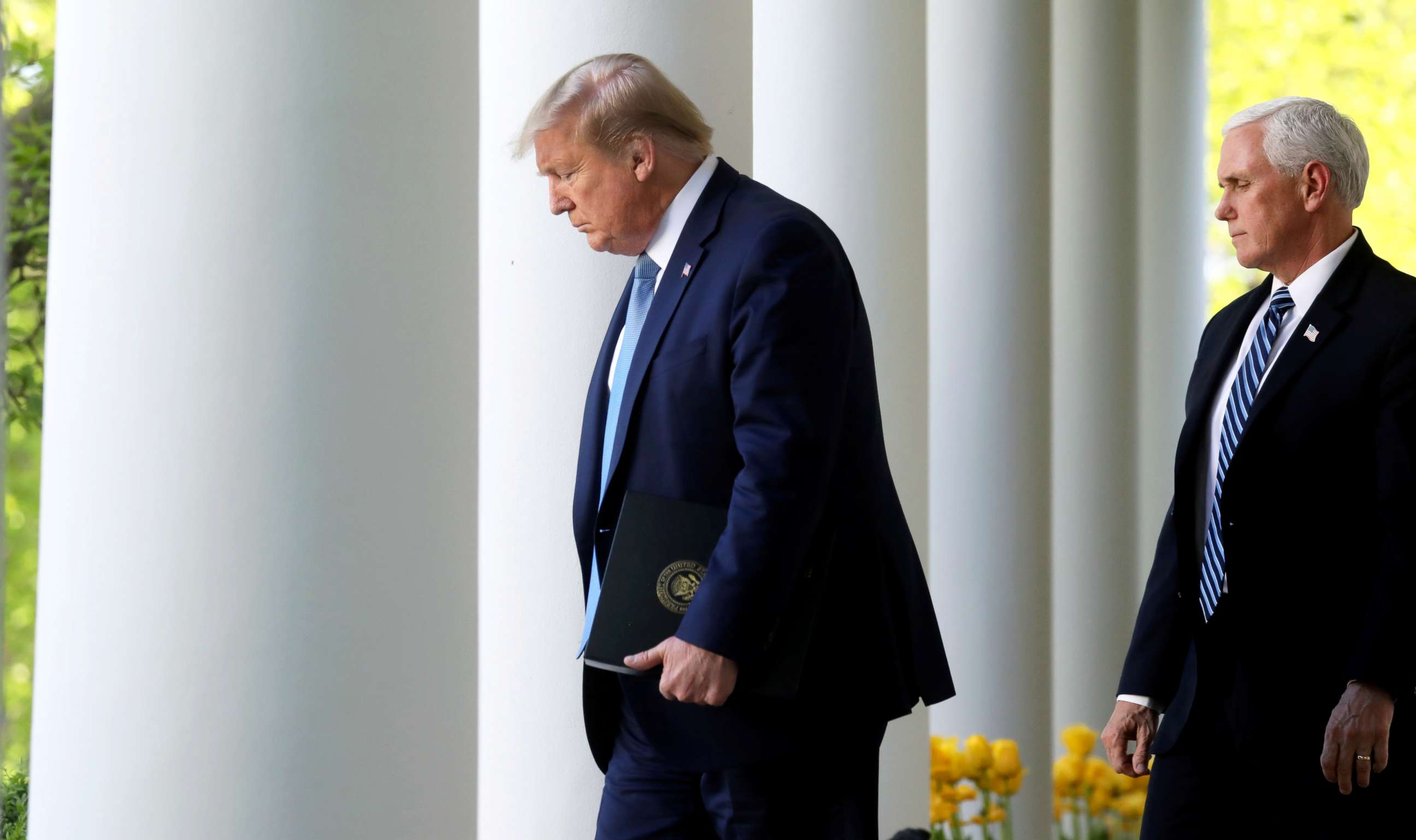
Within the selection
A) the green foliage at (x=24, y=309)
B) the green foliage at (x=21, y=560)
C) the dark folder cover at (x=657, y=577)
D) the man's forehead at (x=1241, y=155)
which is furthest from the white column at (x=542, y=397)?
the green foliage at (x=21, y=560)

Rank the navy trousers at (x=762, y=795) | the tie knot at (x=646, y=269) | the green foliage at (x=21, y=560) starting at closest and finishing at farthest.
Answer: the navy trousers at (x=762, y=795)
the tie knot at (x=646, y=269)
the green foliage at (x=21, y=560)

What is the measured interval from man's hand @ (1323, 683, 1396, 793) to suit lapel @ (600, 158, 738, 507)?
2.72m

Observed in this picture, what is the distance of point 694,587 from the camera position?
475 centimetres

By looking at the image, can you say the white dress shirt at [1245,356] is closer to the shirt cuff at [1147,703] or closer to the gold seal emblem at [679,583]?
the shirt cuff at [1147,703]

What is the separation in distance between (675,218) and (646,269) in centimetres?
→ 22

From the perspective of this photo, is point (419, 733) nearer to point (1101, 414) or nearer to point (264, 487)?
point (264, 487)

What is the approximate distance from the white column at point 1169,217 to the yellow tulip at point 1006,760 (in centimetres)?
932

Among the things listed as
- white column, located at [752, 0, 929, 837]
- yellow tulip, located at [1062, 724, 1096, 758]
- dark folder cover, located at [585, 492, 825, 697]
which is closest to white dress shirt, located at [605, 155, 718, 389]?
dark folder cover, located at [585, 492, 825, 697]

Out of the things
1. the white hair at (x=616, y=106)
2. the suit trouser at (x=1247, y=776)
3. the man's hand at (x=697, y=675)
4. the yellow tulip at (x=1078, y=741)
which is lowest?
the yellow tulip at (x=1078, y=741)

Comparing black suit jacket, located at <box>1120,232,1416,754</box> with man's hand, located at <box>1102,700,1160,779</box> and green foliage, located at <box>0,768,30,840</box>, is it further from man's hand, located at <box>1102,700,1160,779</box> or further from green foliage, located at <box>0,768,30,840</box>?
green foliage, located at <box>0,768,30,840</box>

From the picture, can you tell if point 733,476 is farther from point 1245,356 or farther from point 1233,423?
point 1245,356

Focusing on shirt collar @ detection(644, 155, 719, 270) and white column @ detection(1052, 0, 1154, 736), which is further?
white column @ detection(1052, 0, 1154, 736)

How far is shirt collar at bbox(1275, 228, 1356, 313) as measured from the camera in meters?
5.89

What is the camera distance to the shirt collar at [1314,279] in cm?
589
